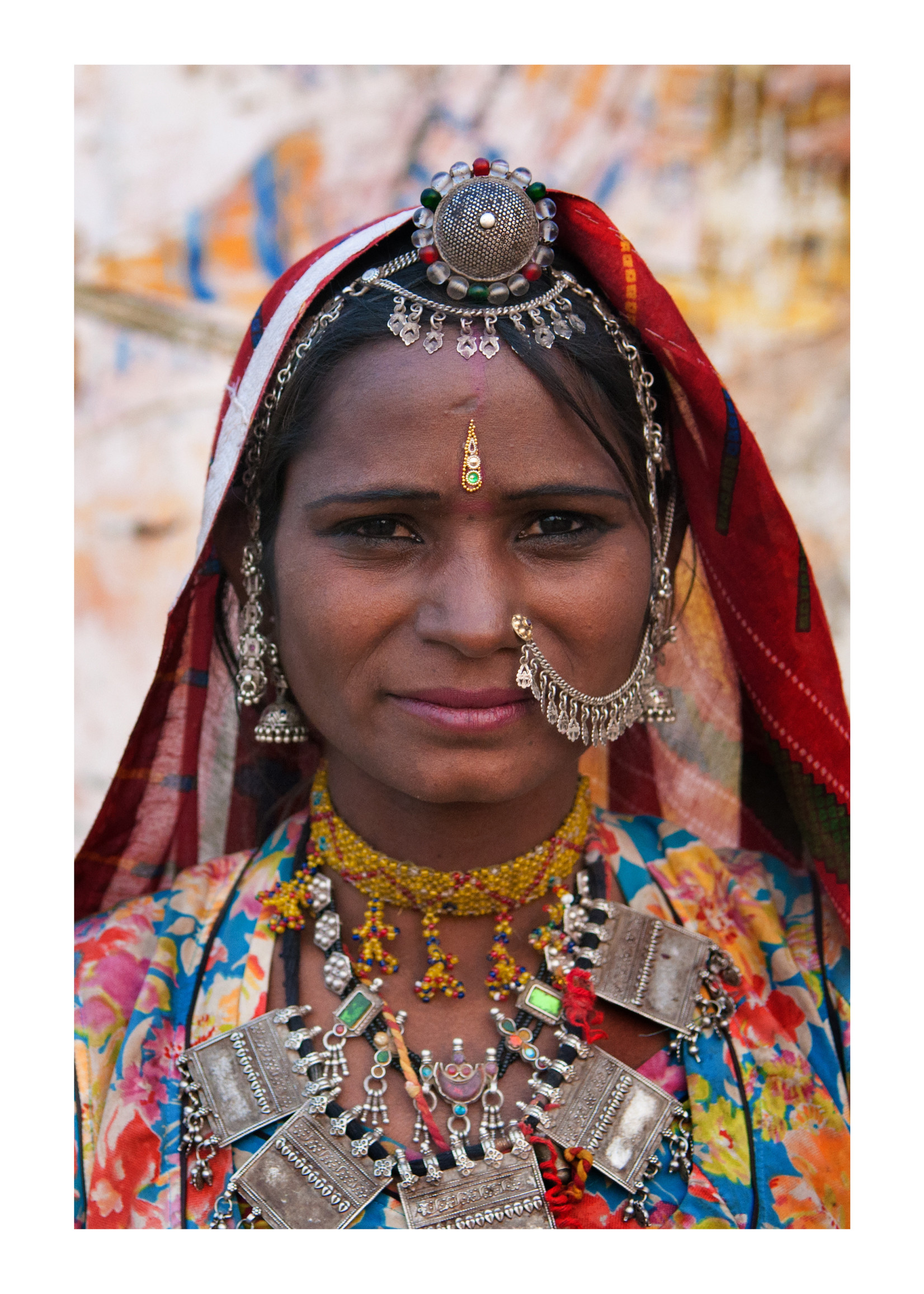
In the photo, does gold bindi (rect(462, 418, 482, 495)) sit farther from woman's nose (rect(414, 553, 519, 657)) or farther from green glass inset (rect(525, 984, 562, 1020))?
green glass inset (rect(525, 984, 562, 1020))

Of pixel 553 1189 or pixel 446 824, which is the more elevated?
pixel 446 824

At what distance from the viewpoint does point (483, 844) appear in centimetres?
166

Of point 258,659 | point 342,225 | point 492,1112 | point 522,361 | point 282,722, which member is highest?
point 342,225

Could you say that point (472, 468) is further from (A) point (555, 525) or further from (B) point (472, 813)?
(B) point (472, 813)

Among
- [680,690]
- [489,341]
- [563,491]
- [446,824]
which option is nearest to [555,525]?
[563,491]

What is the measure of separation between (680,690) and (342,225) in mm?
1405

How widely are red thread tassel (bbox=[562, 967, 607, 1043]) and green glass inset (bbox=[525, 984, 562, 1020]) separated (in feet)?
0.04

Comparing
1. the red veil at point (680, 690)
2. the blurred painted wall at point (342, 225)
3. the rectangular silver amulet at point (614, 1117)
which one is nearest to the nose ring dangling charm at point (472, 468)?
the red veil at point (680, 690)

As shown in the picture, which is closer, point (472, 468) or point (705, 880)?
point (472, 468)

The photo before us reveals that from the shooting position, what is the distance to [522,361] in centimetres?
149

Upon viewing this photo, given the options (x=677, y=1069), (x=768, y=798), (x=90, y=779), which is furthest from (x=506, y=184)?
(x=90, y=779)

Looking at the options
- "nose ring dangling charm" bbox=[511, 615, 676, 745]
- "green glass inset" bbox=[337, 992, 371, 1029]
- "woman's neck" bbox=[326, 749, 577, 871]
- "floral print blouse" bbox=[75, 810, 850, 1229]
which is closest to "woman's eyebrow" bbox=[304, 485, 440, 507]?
"nose ring dangling charm" bbox=[511, 615, 676, 745]

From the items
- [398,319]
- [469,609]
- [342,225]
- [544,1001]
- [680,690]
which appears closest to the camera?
[469,609]

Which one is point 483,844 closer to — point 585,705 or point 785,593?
point 585,705
